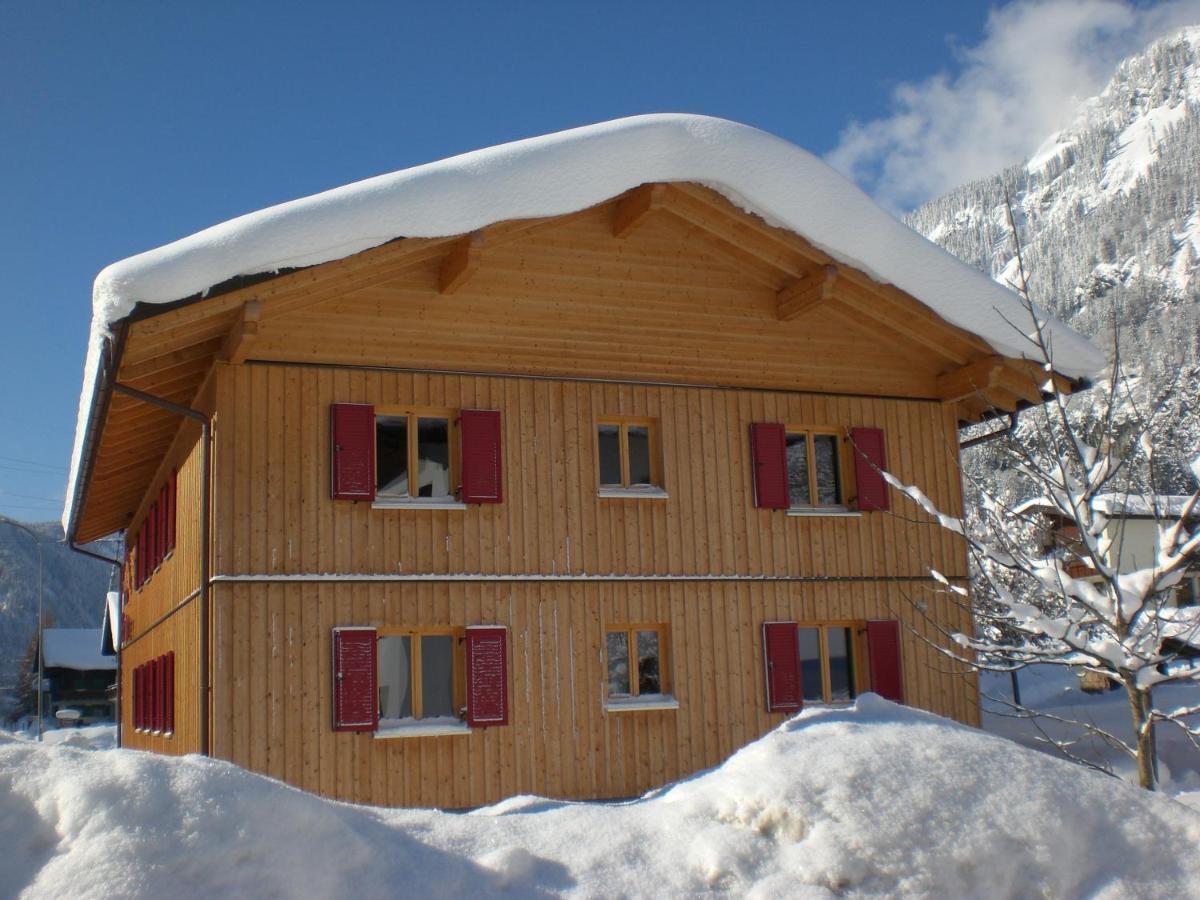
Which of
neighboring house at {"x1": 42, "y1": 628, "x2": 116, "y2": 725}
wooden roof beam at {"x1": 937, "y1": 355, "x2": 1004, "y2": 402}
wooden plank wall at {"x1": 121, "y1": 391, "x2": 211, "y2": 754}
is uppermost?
wooden roof beam at {"x1": 937, "y1": 355, "x2": 1004, "y2": 402}

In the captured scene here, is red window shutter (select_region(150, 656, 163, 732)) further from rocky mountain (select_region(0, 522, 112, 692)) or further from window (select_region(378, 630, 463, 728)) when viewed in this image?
rocky mountain (select_region(0, 522, 112, 692))

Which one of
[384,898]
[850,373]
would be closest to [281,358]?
[850,373]

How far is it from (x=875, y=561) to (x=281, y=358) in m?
7.16

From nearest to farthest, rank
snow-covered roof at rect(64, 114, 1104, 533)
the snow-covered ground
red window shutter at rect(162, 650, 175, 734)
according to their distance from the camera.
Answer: snow-covered roof at rect(64, 114, 1104, 533) < the snow-covered ground < red window shutter at rect(162, 650, 175, 734)

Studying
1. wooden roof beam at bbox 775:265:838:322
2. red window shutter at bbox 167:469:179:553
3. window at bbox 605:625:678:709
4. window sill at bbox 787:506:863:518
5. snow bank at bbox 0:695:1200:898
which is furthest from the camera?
red window shutter at bbox 167:469:179:553

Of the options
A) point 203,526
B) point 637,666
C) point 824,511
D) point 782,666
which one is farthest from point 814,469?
point 203,526

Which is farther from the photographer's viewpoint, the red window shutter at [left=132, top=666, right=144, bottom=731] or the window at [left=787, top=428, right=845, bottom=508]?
the red window shutter at [left=132, top=666, right=144, bottom=731]

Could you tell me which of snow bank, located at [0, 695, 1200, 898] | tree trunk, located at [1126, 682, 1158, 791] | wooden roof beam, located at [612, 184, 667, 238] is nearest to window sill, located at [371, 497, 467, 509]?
wooden roof beam, located at [612, 184, 667, 238]

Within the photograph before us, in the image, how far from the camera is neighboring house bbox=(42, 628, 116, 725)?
53.3m

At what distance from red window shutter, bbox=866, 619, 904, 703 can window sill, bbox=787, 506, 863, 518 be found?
1.28 m

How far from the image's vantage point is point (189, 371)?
40.9 ft

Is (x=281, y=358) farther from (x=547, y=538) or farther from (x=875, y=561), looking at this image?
(x=875, y=561)

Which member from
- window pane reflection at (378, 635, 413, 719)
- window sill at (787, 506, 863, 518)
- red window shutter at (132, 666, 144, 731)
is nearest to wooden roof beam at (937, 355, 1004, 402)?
window sill at (787, 506, 863, 518)

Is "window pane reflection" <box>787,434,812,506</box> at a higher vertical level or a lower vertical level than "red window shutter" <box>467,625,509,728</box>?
higher
